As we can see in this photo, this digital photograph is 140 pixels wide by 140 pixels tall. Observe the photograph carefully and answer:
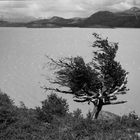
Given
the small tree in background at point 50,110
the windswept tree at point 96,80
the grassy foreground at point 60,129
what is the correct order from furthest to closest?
the windswept tree at point 96,80, the small tree in background at point 50,110, the grassy foreground at point 60,129

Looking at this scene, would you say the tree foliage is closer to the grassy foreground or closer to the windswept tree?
the windswept tree

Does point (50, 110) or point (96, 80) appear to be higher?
point (96, 80)

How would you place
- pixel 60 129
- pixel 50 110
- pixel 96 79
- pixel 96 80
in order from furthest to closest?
pixel 96 80, pixel 96 79, pixel 50 110, pixel 60 129

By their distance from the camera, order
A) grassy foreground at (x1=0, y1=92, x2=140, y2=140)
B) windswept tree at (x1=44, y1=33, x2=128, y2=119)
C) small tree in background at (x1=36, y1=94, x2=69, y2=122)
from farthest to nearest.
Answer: windswept tree at (x1=44, y1=33, x2=128, y2=119)
small tree in background at (x1=36, y1=94, x2=69, y2=122)
grassy foreground at (x1=0, y1=92, x2=140, y2=140)

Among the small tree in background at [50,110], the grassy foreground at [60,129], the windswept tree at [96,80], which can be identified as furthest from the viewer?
the windswept tree at [96,80]

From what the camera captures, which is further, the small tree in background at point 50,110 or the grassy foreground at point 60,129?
the small tree in background at point 50,110

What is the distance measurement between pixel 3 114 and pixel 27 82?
74.2 meters

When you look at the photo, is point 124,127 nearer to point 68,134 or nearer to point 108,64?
point 68,134

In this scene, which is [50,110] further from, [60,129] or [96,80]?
[96,80]

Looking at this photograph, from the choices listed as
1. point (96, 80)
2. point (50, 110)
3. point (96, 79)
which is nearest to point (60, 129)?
point (50, 110)

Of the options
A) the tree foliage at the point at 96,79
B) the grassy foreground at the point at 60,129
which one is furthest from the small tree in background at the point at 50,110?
the tree foliage at the point at 96,79

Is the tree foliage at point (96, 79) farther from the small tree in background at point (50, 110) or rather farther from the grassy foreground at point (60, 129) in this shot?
the grassy foreground at point (60, 129)

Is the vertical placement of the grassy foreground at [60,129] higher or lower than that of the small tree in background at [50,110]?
higher

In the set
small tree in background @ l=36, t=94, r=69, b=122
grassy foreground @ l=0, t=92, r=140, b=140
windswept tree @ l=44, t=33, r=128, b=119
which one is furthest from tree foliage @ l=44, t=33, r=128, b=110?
grassy foreground @ l=0, t=92, r=140, b=140
